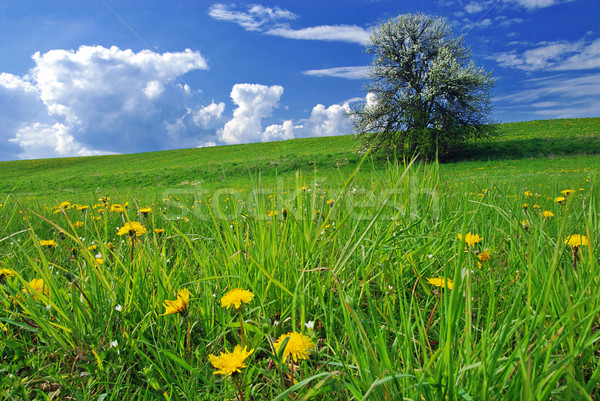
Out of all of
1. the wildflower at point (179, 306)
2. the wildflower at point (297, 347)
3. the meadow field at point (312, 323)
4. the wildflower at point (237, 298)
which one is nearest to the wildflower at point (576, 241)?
the meadow field at point (312, 323)

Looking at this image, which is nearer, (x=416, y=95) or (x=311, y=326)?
(x=311, y=326)

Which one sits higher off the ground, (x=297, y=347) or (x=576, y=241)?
(x=576, y=241)

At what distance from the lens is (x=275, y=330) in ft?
4.17

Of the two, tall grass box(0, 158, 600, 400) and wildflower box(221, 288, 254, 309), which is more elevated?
wildflower box(221, 288, 254, 309)

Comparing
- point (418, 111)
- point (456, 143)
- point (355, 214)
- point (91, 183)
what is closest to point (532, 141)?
point (456, 143)

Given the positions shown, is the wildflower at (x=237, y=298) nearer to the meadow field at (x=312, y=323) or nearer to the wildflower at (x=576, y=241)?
the meadow field at (x=312, y=323)

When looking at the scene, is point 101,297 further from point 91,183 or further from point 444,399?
point 91,183

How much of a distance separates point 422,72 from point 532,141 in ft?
35.5

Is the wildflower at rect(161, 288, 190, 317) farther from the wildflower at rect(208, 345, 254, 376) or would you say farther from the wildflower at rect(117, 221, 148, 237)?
the wildflower at rect(117, 221, 148, 237)

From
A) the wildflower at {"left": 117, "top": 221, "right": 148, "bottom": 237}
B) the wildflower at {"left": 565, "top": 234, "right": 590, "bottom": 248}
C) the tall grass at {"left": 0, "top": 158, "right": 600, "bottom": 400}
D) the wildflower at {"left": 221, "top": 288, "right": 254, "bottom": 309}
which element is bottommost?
the tall grass at {"left": 0, "top": 158, "right": 600, "bottom": 400}

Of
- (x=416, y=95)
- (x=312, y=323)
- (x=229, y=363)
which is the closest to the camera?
(x=229, y=363)

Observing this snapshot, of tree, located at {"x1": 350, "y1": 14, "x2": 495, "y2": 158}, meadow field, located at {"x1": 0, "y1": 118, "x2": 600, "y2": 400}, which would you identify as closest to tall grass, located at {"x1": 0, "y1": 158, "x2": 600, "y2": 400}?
meadow field, located at {"x1": 0, "y1": 118, "x2": 600, "y2": 400}

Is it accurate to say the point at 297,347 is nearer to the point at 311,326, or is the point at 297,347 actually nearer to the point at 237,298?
the point at 311,326

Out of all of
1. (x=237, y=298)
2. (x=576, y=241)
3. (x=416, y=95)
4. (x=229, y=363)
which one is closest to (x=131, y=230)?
(x=237, y=298)
